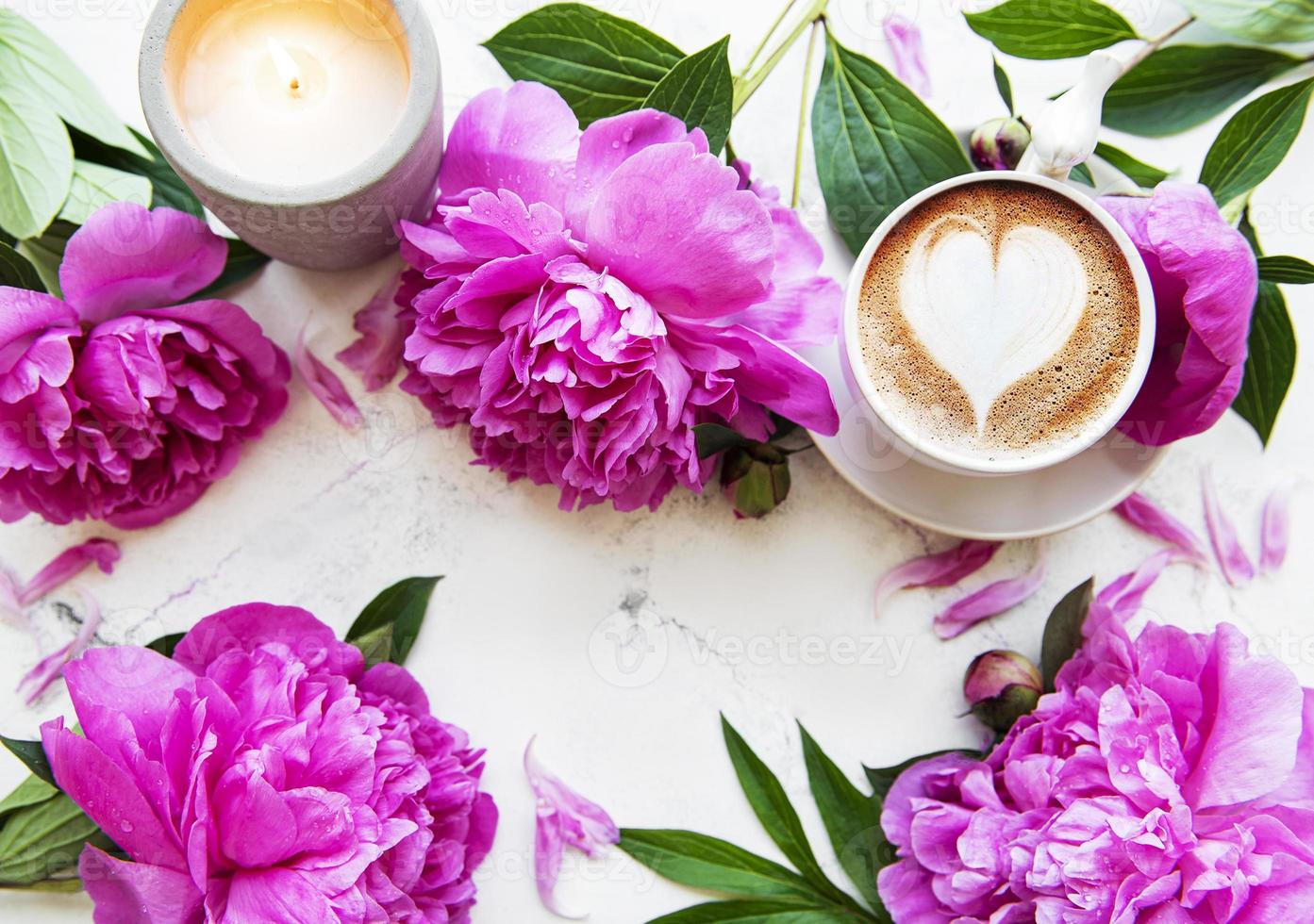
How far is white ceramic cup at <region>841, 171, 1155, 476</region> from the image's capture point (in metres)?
0.63

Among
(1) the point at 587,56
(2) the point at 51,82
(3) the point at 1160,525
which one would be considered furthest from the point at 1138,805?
(2) the point at 51,82

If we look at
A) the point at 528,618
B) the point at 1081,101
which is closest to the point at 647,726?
the point at 528,618

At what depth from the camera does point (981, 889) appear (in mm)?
650

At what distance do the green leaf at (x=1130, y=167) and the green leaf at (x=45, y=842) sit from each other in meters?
0.78

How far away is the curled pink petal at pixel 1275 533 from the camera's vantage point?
0.79 metres

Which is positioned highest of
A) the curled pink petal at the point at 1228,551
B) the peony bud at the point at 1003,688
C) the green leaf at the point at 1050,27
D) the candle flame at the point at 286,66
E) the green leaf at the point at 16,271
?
the green leaf at the point at 1050,27

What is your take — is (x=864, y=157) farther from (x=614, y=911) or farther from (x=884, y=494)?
(x=614, y=911)

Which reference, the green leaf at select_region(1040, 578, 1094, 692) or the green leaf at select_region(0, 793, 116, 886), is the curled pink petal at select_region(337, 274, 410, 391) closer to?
the green leaf at select_region(0, 793, 116, 886)

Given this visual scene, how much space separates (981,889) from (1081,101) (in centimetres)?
46

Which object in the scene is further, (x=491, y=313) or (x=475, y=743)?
A: (x=475, y=743)

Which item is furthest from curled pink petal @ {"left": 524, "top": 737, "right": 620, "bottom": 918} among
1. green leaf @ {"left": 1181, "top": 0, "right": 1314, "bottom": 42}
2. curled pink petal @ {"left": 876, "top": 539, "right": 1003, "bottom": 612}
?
green leaf @ {"left": 1181, "top": 0, "right": 1314, "bottom": 42}

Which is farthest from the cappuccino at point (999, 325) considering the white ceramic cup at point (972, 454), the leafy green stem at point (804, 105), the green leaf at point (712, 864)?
the green leaf at point (712, 864)

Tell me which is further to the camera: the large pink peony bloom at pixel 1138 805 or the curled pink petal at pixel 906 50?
the curled pink petal at pixel 906 50

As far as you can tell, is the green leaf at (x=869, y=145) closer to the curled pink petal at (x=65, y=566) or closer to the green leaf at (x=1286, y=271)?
the green leaf at (x=1286, y=271)
